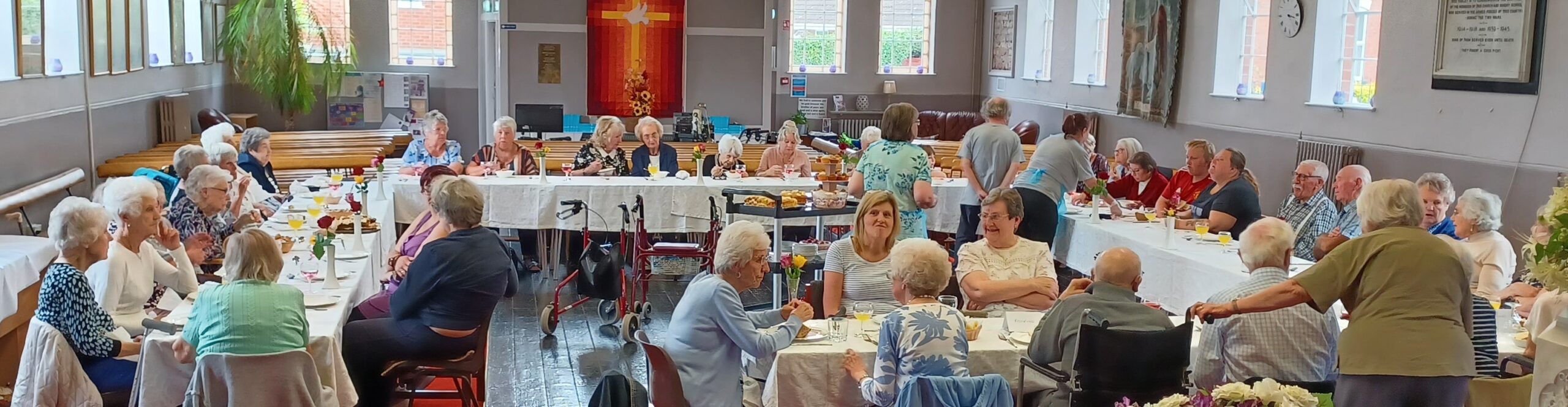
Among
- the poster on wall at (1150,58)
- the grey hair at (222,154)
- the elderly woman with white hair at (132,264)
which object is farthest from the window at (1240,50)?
the elderly woman with white hair at (132,264)

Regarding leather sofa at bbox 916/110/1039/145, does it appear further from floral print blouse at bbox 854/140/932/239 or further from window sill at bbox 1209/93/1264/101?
floral print blouse at bbox 854/140/932/239

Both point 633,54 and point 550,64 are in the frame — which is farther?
point 633,54

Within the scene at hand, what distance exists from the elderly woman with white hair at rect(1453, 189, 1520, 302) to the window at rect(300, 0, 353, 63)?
12941 mm

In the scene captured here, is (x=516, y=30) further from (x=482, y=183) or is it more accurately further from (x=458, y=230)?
(x=458, y=230)

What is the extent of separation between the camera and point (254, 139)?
784cm

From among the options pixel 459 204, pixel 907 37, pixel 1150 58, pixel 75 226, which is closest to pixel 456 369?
pixel 459 204

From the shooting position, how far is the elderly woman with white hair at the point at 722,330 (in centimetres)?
399

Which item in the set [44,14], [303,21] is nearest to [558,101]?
[303,21]

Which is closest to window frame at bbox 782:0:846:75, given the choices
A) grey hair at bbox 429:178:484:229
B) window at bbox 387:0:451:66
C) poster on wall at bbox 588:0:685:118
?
poster on wall at bbox 588:0:685:118

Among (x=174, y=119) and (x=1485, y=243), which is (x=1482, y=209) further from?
(x=174, y=119)

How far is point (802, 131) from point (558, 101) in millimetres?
3300

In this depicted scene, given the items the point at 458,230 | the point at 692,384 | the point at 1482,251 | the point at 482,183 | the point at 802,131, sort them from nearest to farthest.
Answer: the point at 692,384 → the point at 458,230 → the point at 1482,251 → the point at 482,183 → the point at 802,131

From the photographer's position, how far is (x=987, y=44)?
1755cm

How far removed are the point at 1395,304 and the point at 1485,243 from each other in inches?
90.2
